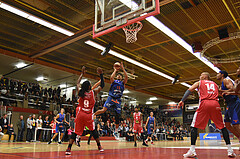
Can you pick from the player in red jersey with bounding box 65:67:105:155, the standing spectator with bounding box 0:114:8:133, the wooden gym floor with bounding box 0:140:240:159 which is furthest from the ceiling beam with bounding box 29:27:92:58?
the player in red jersey with bounding box 65:67:105:155

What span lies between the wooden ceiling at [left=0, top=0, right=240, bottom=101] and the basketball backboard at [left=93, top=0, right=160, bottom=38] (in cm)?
194

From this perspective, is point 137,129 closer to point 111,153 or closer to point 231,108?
point 111,153

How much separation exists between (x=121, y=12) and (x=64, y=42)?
682cm

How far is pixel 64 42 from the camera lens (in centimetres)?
1305

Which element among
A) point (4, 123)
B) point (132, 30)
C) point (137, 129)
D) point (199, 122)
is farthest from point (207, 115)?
point (4, 123)

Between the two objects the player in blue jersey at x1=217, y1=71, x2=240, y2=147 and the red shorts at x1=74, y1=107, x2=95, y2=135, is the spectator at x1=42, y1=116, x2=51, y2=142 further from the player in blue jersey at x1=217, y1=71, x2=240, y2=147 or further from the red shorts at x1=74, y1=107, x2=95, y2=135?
the player in blue jersey at x1=217, y1=71, x2=240, y2=147

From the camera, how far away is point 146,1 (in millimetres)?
6863

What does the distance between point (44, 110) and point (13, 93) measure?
2917 mm

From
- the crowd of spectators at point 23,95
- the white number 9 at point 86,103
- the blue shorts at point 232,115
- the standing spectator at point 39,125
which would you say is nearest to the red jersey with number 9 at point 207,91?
the blue shorts at point 232,115

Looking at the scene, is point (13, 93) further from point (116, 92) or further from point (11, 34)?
point (116, 92)

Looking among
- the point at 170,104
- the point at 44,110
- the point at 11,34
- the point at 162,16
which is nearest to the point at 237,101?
the point at 162,16

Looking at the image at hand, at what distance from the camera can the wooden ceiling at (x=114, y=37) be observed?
32.5 ft

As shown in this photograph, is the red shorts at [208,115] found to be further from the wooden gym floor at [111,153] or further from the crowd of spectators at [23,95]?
the crowd of spectators at [23,95]

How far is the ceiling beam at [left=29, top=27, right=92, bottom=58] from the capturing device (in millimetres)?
11738
